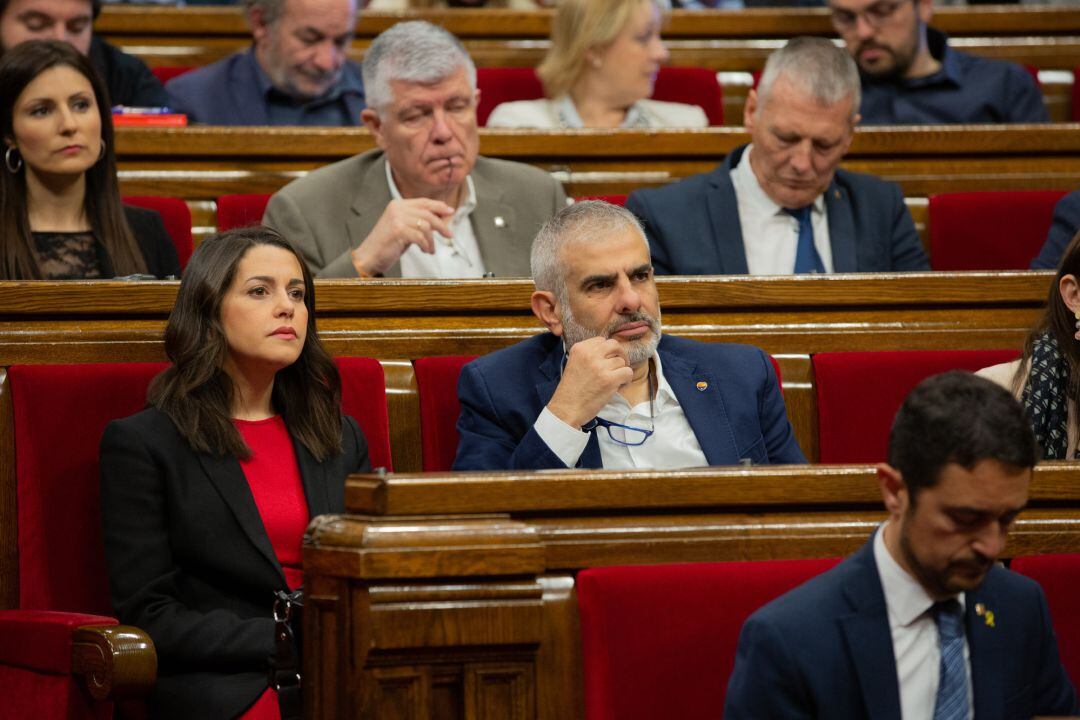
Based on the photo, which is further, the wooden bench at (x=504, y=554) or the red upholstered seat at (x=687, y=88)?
the red upholstered seat at (x=687, y=88)

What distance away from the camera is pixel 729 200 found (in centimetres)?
181

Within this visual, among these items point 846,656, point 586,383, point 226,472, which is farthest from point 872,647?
point 226,472

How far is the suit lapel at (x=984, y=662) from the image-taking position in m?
0.82

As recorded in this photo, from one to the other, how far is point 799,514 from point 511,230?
36.1 inches

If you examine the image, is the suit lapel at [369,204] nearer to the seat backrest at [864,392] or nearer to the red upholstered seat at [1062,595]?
the seat backrest at [864,392]

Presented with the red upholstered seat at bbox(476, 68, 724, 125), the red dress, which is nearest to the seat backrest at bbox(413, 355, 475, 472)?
the red dress

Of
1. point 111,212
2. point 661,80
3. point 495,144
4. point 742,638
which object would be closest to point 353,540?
point 742,638

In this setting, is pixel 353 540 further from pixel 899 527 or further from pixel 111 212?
pixel 111 212

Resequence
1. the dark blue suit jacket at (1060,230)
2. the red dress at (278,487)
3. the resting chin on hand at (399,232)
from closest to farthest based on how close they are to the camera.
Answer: the red dress at (278,487) → the resting chin on hand at (399,232) → the dark blue suit jacket at (1060,230)

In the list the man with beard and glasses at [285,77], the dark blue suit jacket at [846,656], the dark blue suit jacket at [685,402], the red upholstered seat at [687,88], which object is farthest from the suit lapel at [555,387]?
the red upholstered seat at [687,88]

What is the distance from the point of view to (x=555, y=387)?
4.37 feet

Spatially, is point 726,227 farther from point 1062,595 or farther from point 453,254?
point 1062,595

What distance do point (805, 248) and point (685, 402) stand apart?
540 millimetres

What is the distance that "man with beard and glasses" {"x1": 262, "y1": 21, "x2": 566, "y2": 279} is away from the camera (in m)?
1.74
